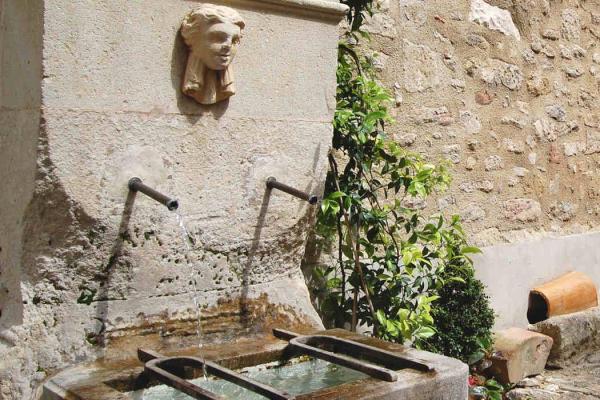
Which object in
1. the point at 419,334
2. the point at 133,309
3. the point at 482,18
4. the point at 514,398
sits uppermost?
the point at 482,18

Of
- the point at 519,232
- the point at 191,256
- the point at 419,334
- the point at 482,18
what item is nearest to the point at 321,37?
the point at 191,256

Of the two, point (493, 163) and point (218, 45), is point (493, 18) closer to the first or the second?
point (493, 163)

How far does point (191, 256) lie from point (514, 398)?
2241mm

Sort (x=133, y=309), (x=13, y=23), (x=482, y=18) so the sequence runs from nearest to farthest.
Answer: (x=13, y=23), (x=133, y=309), (x=482, y=18)

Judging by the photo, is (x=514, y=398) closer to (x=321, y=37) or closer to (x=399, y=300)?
(x=399, y=300)

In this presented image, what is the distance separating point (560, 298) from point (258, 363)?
286 cm

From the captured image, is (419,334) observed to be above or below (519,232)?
below

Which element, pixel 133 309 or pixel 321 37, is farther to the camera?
pixel 321 37

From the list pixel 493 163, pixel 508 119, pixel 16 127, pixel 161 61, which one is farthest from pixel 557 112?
pixel 16 127

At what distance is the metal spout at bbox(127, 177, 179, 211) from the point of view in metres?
2.41

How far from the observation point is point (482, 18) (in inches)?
186

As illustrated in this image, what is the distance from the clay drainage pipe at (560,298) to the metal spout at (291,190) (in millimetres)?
2565

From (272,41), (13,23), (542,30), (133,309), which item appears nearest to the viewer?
(13,23)

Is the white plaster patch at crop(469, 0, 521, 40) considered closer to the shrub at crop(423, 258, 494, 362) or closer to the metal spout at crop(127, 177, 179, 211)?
the shrub at crop(423, 258, 494, 362)
